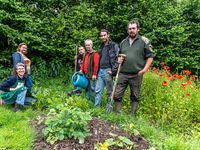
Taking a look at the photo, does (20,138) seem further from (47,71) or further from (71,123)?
(47,71)

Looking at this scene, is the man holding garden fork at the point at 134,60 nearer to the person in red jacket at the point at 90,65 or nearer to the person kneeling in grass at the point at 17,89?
the person in red jacket at the point at 90,65

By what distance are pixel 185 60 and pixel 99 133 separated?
633 cm

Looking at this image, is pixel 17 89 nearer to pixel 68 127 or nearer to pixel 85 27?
pixel 68 127

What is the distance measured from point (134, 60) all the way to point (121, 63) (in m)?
0.29

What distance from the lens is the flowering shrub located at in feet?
20.4

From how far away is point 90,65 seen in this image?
6707mm

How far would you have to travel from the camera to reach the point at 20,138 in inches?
184

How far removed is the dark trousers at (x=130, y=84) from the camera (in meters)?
6.00

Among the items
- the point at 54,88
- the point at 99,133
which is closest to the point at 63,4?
the point at 54,88

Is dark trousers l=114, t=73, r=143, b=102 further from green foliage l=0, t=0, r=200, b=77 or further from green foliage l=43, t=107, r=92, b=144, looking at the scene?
green foliage l=0, t=0, r=200, b=77

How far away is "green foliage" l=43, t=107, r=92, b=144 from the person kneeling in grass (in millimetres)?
2010

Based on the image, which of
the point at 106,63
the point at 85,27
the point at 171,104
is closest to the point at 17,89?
the point at 106,63

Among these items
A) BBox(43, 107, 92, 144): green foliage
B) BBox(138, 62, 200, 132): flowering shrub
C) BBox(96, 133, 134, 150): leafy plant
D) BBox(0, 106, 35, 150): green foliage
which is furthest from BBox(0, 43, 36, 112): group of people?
BBox(96, 133, 134, 150): leafy plant

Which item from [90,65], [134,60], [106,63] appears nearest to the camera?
[134,60]
